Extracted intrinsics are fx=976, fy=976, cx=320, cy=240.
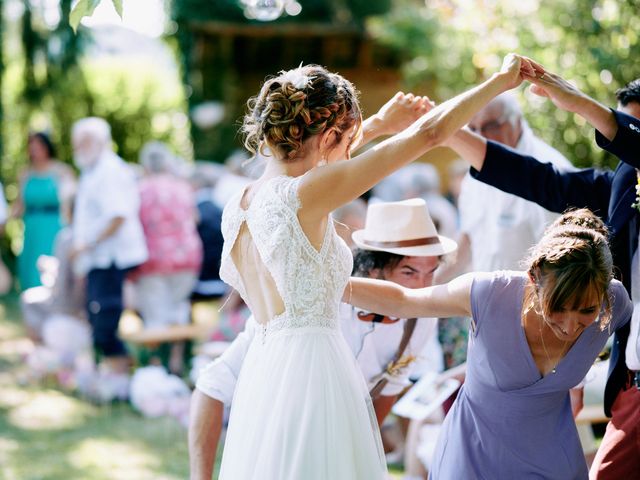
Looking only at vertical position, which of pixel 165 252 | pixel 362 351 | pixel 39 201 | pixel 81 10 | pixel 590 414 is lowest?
pixel 590 414

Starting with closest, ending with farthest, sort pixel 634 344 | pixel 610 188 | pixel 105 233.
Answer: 1. pixel 634 344
2. pixel 610 188
3. pixel 105 233

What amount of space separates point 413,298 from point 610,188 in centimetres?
100

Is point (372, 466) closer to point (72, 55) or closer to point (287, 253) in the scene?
point (287, 253)

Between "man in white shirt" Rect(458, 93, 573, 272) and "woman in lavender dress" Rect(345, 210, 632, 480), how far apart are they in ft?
5.49

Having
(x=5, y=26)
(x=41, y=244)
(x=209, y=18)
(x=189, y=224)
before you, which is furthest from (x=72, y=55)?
(x=189, y=224)

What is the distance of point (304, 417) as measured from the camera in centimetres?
260

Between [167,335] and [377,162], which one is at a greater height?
[377,162]

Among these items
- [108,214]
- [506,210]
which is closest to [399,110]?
[506,210]

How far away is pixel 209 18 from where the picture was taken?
1599 cm

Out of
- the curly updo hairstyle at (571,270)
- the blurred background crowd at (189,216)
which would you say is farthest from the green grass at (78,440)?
the curly updo hairstyle at (571,270)

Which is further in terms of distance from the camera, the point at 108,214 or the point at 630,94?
the point at 108,214

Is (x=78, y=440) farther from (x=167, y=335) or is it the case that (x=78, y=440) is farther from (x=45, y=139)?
(x=45, y=139)

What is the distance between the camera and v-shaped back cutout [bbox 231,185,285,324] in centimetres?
268

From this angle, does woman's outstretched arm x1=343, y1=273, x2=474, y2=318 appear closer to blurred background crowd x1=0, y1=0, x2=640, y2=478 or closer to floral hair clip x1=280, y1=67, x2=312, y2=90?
blurred background crowd x1=0, y1=0, x2=640, y2=478
